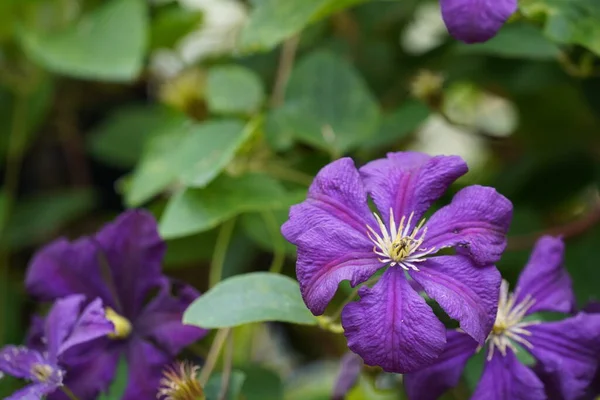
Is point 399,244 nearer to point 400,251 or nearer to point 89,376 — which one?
point 400,251

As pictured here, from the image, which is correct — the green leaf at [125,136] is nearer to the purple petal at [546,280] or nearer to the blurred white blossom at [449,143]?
the blurred white blossom at [449,143]

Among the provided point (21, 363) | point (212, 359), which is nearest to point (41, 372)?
point (21, 363)

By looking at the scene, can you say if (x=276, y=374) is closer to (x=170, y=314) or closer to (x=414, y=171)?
(x=170, y=314)

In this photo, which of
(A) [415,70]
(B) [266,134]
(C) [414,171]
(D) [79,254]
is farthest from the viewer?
(A) [415,70]

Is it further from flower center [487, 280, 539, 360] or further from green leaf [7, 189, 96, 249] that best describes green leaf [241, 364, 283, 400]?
green leaf [7, 189, 96, 249]

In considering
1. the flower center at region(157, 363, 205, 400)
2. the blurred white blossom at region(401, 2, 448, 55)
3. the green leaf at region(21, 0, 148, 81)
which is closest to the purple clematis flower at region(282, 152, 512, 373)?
the flower center at region(157, 363, 205, 400)

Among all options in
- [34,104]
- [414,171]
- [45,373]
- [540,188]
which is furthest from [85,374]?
[540,188]

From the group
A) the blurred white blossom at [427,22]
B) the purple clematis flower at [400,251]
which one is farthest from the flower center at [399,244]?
the blurred white blossom at [427,22]
